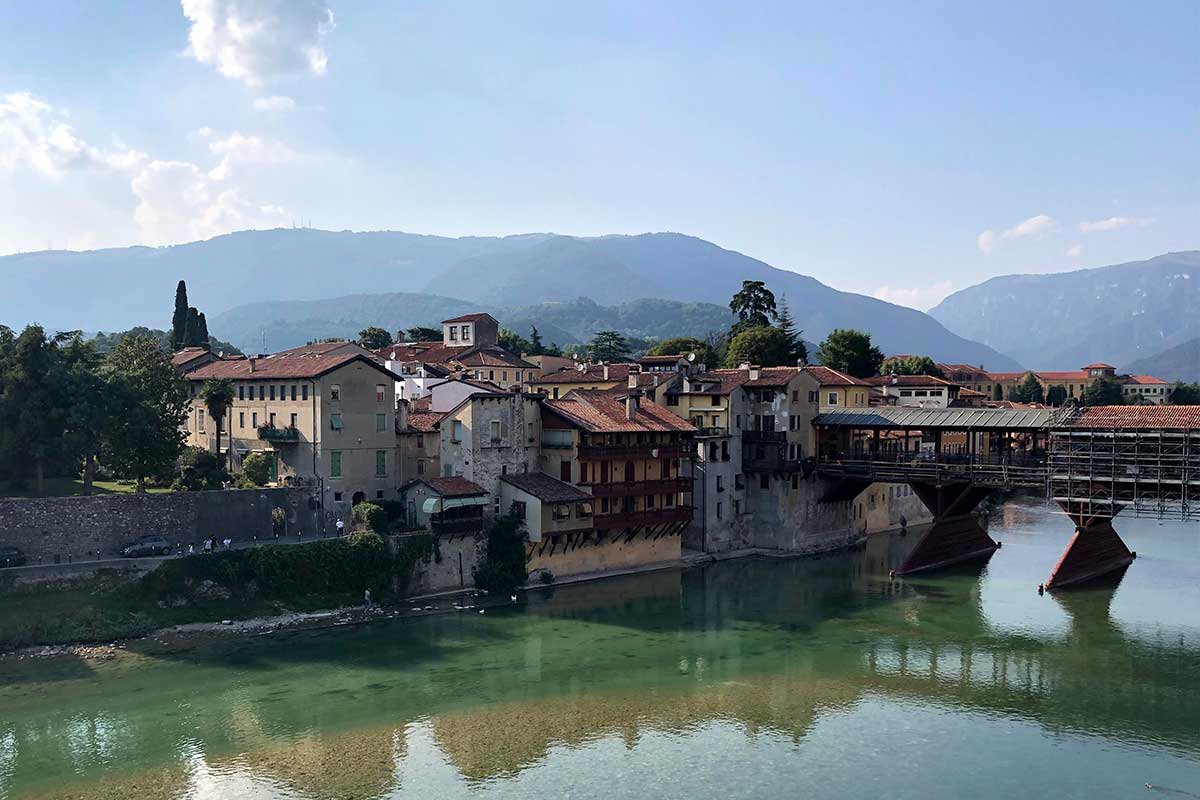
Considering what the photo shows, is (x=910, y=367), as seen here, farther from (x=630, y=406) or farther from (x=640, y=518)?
(x=640, y=518)

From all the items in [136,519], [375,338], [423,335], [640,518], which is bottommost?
[640,518]

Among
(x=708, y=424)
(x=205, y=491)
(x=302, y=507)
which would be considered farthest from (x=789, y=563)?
(x=205, y=491)

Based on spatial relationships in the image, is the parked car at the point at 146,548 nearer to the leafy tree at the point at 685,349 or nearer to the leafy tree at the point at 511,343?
the leafy tree at the point at 685,349

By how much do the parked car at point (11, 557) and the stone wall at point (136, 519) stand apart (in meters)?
0.30

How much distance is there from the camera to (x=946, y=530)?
64.8 m

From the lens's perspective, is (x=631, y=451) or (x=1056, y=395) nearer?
(x=631, y=451)

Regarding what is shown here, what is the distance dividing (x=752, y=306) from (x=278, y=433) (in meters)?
77.4

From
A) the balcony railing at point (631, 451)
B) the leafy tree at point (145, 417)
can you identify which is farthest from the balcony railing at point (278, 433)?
the balcony railing at point (631, 451)

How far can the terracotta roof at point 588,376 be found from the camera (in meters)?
78.2

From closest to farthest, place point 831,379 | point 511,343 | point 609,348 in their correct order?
1. point 831,379
2. point 511,343
3. point 609,348

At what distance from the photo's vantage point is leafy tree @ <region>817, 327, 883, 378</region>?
11212 cm

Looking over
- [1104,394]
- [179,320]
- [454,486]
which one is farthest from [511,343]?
[454,486]

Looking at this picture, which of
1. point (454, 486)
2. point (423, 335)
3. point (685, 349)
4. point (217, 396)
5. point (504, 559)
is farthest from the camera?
point (423, 335)

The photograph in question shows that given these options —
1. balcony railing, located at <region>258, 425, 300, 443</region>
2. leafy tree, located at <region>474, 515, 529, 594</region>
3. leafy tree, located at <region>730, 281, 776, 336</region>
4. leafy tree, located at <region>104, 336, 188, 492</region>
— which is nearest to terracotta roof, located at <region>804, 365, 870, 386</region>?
leafy tree, located at <region>474, 515, 529, 594</region>
